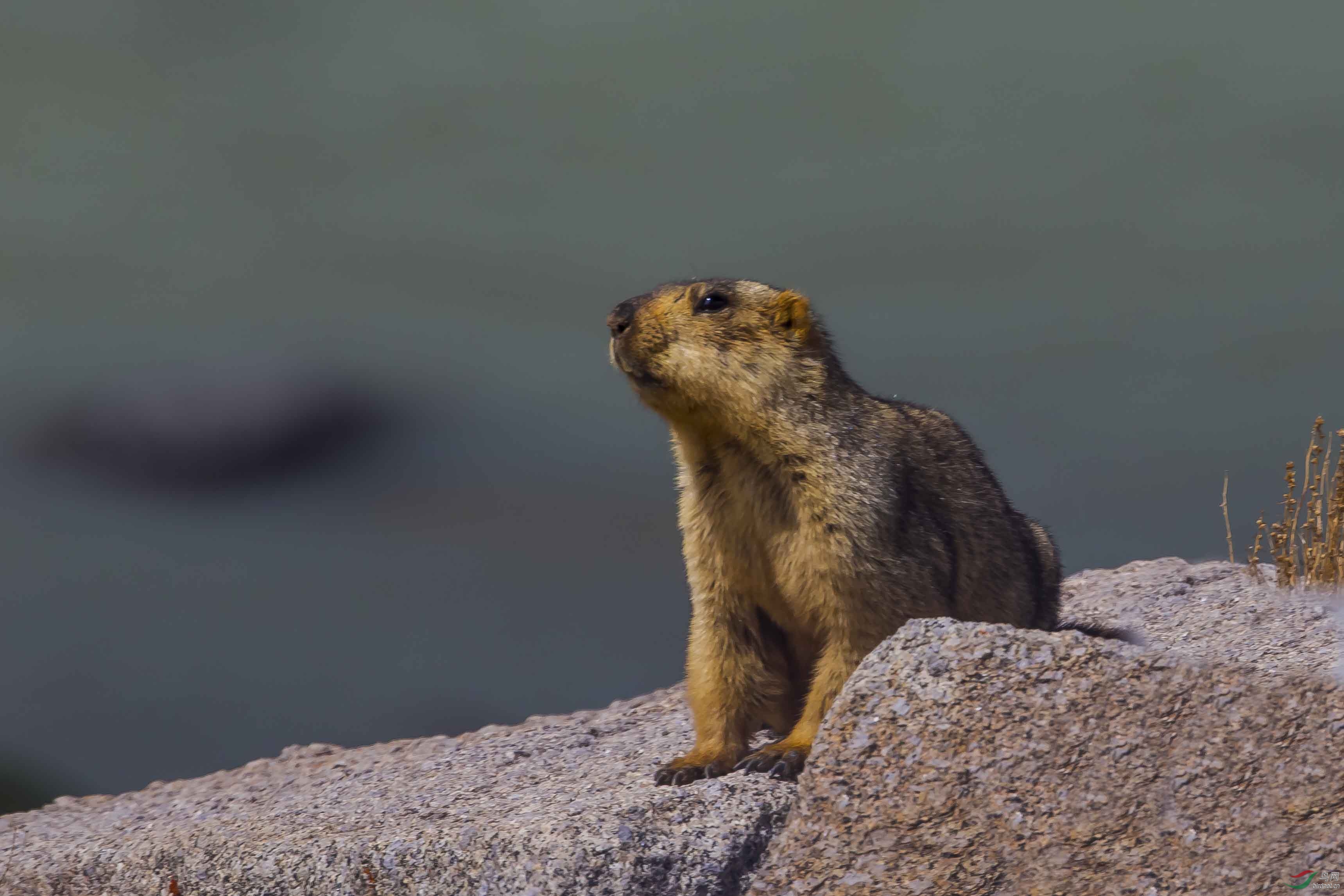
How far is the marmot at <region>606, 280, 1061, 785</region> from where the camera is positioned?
6.66m

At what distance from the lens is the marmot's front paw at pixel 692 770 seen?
22.3 ft

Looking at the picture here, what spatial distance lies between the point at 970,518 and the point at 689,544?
155cm

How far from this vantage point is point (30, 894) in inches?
317

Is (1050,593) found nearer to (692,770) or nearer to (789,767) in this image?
(789,767)

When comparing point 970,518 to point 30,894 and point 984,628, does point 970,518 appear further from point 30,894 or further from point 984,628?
point 30,894

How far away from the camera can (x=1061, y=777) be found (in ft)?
19.1

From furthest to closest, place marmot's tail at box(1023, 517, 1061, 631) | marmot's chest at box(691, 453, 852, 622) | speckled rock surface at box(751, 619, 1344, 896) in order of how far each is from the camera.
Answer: marmot's tail at box(1023, 517, 1061, 631) → marmot's chest at box(691, 453, 852, 622) → speckled rock surface at box(751, 619, 1344, 896)

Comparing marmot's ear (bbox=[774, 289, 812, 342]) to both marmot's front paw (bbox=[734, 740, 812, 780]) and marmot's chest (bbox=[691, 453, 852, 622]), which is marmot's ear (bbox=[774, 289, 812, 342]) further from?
marmot's front paw (bbox=[734, 740, 812, 780])

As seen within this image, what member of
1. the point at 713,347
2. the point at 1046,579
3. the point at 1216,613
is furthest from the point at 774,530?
the point at 1216,613

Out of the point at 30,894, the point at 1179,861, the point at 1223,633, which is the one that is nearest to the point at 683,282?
the point at 1179,861

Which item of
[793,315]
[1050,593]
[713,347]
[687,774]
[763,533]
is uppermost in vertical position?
[793,315]

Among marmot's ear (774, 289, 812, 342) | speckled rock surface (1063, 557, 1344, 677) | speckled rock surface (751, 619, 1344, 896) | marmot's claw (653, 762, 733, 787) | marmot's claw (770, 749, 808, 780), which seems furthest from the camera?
speckled rock surface (1063, 557, 1344, 677)

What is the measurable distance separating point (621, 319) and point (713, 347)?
470 mm

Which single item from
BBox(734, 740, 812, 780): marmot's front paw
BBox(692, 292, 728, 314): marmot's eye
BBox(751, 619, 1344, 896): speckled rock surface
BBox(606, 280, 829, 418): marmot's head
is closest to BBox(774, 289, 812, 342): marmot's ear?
BBox(606, 280, 829, 418): marmot's head
